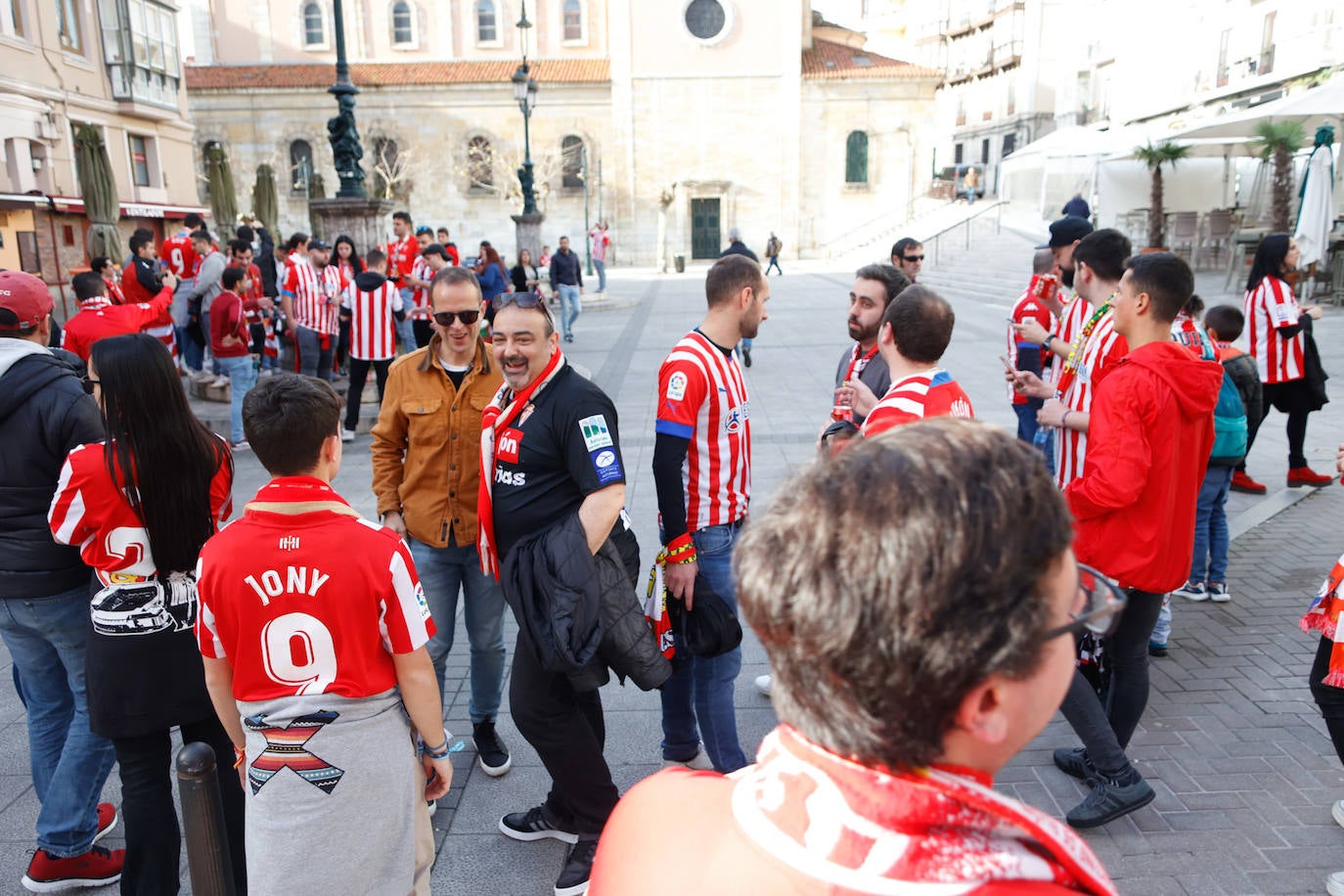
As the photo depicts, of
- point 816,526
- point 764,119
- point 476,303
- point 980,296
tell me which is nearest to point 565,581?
point 476,303

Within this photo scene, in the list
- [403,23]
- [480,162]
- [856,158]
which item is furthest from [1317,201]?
[403,23]

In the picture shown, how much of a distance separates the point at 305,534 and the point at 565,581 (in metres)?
0.87

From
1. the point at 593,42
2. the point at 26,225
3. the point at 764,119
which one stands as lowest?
the point at 26,225

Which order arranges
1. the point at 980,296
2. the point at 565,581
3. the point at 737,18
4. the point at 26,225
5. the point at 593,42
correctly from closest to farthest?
the point at 565,581 < the point at 26,225 < the point at 980,296 < the point at 737,18 < the point at 593,42

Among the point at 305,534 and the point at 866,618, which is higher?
the point at 866,618

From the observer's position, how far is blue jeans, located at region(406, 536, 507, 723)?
377cm

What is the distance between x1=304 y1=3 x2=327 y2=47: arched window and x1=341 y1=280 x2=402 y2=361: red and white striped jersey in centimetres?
4072

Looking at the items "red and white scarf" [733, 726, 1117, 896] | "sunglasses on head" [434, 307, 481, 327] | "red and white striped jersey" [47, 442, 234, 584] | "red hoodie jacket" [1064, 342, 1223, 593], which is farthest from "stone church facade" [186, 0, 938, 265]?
"red and white scarf" [733, 726, 1117, 896]

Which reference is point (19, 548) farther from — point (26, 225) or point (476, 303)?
point (26, 225)

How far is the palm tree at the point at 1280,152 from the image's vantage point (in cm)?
1680

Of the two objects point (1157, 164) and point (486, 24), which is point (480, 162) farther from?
point (1157, 164)

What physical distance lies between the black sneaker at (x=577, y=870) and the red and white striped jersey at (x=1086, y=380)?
2.49m

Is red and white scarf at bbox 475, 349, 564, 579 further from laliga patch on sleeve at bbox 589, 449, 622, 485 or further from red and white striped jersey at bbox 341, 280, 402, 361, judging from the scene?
red and white striped jersey at bbox 341, 280, 402, 361

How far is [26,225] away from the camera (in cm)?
2061
